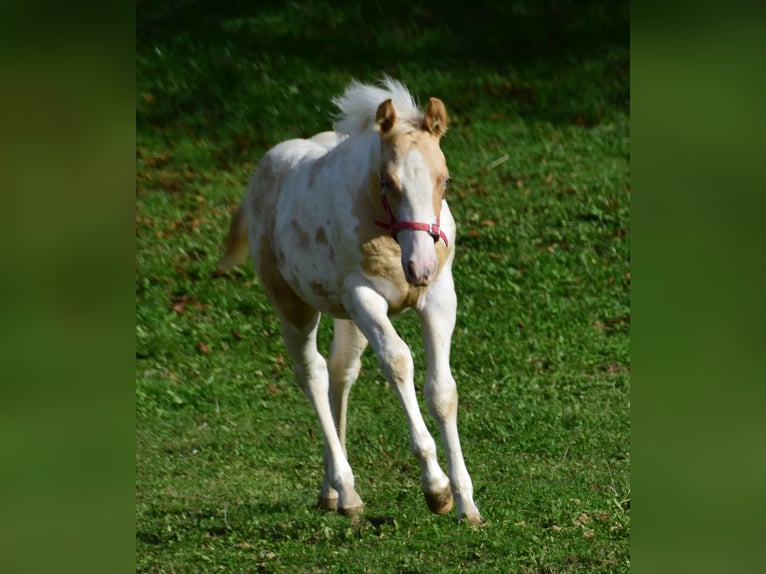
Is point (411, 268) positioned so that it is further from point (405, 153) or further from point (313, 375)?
point (313, 375)

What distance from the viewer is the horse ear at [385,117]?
4406mm

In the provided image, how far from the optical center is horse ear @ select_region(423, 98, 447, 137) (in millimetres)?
4459

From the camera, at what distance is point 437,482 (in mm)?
4336

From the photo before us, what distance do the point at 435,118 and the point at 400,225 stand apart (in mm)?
536

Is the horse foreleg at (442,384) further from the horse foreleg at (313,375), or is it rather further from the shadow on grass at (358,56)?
the shadow on grass at (358,56)

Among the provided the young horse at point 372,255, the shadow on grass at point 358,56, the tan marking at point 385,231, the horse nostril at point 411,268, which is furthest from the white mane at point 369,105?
the shadow on grass at point 358,56

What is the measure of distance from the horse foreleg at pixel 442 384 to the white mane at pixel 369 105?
750 millimetres

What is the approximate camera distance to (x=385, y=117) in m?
4.42

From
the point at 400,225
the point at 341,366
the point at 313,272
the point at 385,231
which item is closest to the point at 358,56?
the point at 341,366

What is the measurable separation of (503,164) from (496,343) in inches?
125

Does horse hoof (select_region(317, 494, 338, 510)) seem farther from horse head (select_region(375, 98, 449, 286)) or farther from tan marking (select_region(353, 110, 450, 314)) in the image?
horse head (select_region(375, 98, 449, 286))
